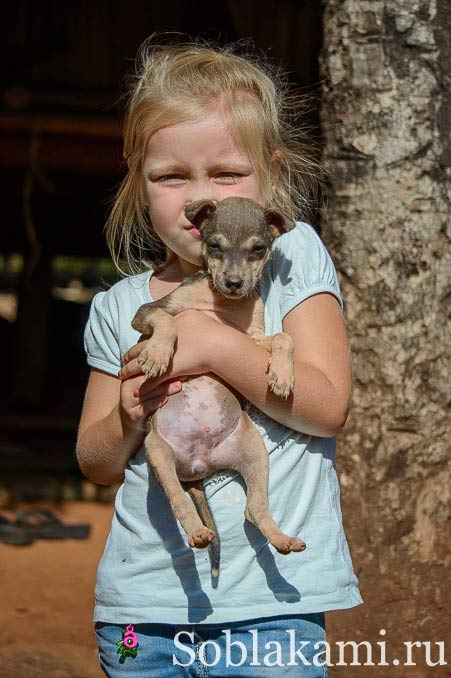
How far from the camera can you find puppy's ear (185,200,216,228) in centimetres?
264

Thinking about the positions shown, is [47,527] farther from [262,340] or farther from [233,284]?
[233,284]

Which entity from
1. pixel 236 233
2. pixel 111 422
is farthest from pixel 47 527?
pixel 236 233

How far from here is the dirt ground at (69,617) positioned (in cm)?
381

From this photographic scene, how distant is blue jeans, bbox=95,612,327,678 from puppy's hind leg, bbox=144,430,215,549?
29cm

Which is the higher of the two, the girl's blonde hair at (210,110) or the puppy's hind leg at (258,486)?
the girl's blonde hair at (210,110)

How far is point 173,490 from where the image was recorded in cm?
243

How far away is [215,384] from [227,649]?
0.67 metres

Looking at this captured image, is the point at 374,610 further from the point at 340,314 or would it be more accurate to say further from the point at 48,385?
the point at 48,385

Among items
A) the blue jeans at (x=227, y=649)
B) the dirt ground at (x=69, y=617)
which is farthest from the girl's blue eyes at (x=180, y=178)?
the dirt ground at (x=69, y=617)

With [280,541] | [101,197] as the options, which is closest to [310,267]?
[280,541]

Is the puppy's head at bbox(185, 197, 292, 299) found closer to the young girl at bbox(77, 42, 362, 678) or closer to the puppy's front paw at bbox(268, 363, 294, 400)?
the young girl at bbox(77, 42, 362, 678)

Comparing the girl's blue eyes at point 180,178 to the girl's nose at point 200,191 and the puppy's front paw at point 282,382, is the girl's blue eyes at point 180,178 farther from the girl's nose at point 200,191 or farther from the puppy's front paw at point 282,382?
the puppy's front paw at point 282,382

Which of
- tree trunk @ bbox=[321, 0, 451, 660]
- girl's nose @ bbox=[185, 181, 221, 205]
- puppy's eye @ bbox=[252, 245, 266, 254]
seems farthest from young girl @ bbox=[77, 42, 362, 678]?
tree trunk @ bbox=[321, 0, 451, 660]

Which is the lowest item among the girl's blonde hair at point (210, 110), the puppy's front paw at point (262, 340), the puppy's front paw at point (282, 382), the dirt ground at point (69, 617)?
the dirt ground at point (69, 617)
